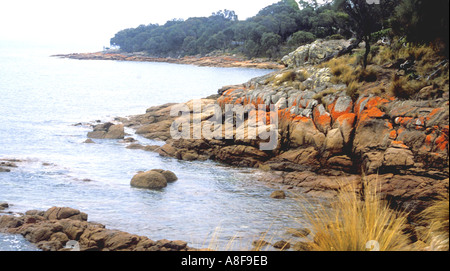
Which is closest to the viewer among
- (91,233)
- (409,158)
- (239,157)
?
(91,233)

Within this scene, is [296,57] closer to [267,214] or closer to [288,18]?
[267,214]

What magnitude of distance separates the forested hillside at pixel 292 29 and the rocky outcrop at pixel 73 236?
7.83m

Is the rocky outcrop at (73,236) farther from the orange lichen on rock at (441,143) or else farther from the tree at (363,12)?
the tree at (363,12)

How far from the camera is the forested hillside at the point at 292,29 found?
8.08 m

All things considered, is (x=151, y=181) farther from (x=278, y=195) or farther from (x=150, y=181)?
(x=278, y=195)

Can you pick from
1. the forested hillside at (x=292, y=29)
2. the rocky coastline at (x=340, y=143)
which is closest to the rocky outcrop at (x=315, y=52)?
the forested hillside at (x=292, y=29)

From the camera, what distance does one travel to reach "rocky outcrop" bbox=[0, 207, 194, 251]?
1142cm

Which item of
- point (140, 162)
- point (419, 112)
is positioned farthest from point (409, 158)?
point (140, 162)

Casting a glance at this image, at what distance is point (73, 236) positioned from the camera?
A: 12102 millimetres

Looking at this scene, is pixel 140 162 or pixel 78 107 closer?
pixel 140 162

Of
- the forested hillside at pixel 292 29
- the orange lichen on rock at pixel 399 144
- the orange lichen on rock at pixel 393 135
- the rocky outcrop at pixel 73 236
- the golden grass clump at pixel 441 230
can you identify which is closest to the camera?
the golden grass clump at pixel 441 230

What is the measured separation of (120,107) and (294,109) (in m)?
28.0

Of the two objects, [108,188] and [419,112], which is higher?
[419,112]

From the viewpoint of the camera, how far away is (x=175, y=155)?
24047 mm
